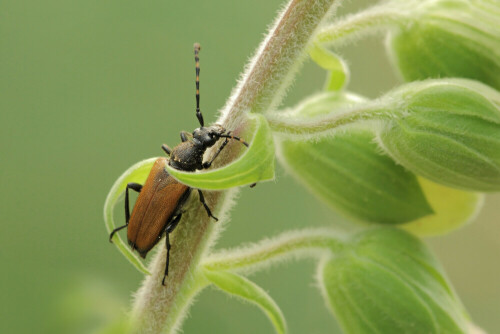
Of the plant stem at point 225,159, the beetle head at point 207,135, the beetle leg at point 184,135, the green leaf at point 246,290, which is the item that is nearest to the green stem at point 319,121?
the plant stem at point 225,159

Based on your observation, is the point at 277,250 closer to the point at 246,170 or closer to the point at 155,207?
the point at 155,207

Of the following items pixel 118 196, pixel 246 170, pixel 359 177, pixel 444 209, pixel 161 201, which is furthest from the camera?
pixel 444 209

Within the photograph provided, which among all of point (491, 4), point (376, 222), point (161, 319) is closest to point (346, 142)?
point (376, 222)

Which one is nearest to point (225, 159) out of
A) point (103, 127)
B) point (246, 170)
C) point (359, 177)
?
point (246, 170)

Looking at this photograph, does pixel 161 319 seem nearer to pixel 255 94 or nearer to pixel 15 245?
pixel 255 94

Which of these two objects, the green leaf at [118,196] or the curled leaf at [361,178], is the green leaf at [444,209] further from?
the green leaf at [118,196]

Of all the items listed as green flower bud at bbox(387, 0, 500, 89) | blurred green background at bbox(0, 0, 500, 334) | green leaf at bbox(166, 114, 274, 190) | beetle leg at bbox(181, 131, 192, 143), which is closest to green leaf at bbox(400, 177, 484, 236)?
green flower bud at bbox(387, 0, 500, 89)
